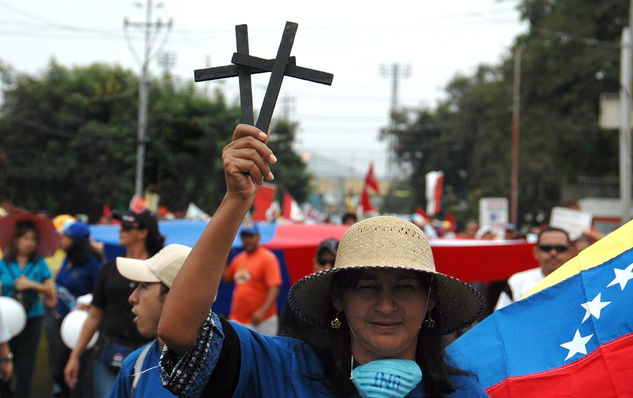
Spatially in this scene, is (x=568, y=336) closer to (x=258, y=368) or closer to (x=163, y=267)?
(x=258, y=368)

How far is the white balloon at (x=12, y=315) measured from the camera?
271 inches

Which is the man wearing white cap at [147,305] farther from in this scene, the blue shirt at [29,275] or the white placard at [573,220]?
the white placard at [573,220]

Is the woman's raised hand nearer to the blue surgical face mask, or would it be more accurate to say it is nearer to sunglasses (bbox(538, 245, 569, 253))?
the blue surgical face mask

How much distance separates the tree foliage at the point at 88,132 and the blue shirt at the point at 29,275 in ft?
96.7

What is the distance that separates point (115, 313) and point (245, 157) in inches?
144

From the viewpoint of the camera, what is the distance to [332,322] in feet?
8.09

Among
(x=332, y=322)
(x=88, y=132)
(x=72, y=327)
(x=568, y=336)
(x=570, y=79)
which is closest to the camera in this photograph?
(x=332, y=322)

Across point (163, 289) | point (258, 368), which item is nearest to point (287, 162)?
point (163, 289)

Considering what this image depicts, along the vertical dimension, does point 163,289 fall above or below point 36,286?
above

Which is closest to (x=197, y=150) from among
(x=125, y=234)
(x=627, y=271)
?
(x=125, y=234)

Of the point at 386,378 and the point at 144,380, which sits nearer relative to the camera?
the point at 386,378

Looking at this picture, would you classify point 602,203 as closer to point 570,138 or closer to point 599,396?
point 570,138

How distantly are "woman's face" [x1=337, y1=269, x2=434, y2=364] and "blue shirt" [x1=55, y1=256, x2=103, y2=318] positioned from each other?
5.44m

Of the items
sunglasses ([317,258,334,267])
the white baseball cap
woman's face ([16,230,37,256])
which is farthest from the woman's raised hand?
woman's face ([16,230,37,256])
